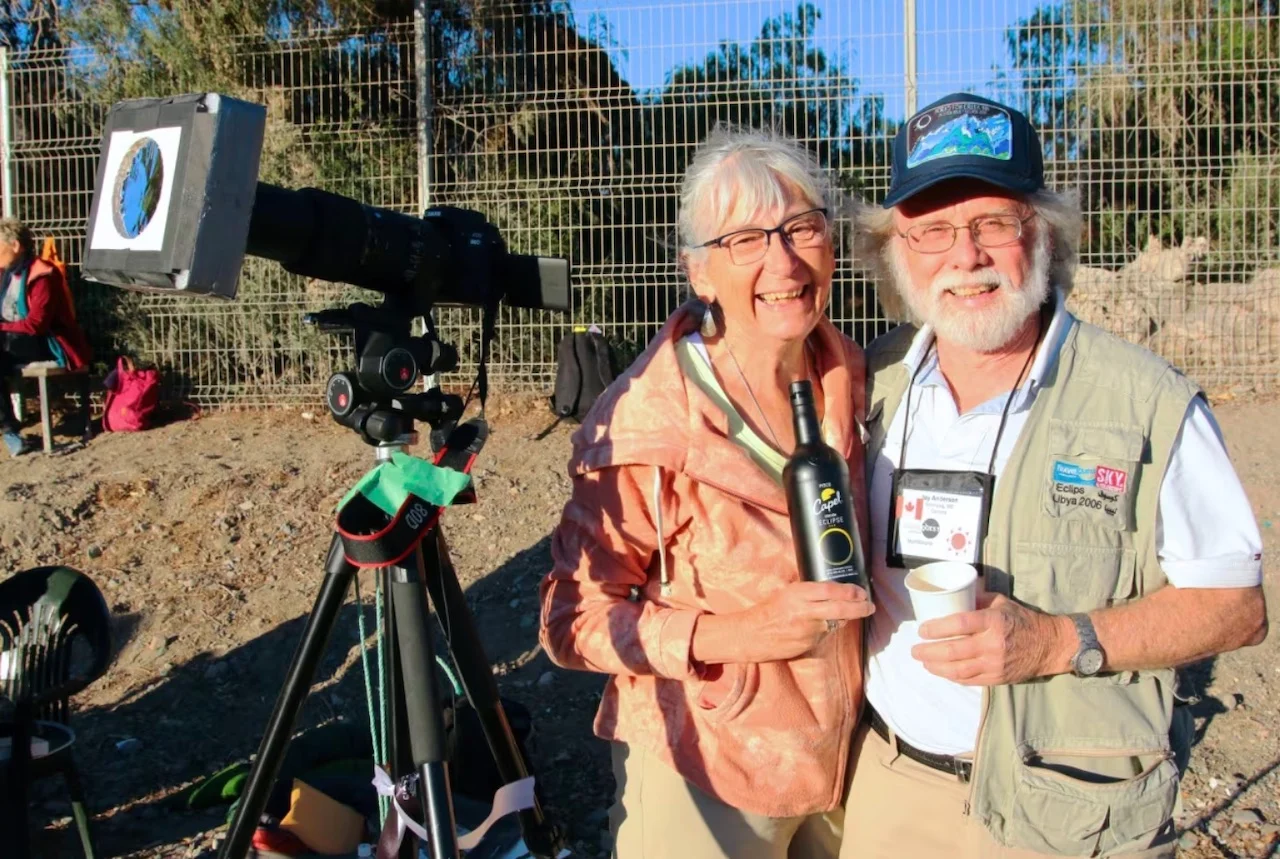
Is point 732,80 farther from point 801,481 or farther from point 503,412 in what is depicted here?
point 801,481

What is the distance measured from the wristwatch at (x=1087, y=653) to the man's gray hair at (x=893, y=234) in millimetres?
693

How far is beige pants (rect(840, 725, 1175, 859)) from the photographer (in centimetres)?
201

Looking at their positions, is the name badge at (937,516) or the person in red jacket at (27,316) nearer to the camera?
the name badge at (937,516)

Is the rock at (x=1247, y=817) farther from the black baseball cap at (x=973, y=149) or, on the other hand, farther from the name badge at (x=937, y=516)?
the black baseball cap at (x=973, y=149)

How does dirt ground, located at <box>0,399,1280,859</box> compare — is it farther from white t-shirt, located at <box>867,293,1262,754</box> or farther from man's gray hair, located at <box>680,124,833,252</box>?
man's gray hair, located at <box>680,124,833,252</box>

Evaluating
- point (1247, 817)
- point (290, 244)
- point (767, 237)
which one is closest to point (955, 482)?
point (767, 237)

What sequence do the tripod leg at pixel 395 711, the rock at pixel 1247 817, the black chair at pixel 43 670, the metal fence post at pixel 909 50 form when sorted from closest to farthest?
the tripod leg at pixel 395 711 < the black chair at pixel 43 670 < the rock at pixel 1247 817 < the metal fence post at pixel 909 50

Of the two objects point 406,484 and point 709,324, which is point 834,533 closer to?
point 709,324

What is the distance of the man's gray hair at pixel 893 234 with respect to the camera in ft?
6.98

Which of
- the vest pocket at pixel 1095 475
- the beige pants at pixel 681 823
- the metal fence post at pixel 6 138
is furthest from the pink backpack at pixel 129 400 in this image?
the vest pocket at pixel 1095 475

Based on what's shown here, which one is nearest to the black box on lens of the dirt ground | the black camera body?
the black camera body

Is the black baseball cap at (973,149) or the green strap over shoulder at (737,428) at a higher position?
the black baseball cap at (973,149)

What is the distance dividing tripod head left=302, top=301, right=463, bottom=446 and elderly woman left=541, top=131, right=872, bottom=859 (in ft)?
1.04

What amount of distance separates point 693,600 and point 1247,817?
263 cm
